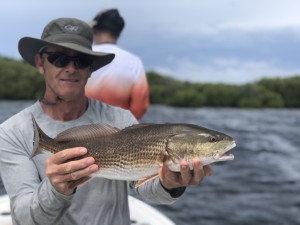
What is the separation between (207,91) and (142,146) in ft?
213

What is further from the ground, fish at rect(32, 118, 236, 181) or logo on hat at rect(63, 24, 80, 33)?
logo on hat at rect(63, 24, 80, 33)

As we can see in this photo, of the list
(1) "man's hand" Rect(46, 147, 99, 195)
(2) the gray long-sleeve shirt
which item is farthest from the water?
(1) "man's hand" Rect(46, 147, 99, 195)

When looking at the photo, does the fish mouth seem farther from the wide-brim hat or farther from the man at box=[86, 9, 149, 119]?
the man at box=[86, 9, 149, 119]

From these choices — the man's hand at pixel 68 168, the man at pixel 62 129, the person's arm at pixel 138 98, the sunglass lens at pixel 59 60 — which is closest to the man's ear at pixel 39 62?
the man at pixel 62 129

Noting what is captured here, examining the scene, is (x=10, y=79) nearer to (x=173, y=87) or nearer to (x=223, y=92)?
(x=173, y=87)

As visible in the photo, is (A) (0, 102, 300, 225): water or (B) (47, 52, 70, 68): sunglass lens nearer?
(B) (47, 52, 70, 68): sunglass lens

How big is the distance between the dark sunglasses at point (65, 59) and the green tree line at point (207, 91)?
197ft

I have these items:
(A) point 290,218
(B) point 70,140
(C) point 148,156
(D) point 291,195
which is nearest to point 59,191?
(B) point 70,140

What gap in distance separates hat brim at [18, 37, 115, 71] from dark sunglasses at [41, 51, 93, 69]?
59 millimetres

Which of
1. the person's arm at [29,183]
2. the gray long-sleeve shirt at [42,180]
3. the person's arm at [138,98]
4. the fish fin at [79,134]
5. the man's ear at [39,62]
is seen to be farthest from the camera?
the person's arm at [138,98]

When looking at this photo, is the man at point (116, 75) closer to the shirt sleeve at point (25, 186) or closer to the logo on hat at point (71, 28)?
the logo on hat at point (71, 28)

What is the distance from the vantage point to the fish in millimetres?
2711

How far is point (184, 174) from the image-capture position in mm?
2686

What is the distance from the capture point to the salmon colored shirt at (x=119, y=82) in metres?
5.93
